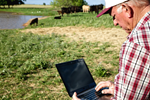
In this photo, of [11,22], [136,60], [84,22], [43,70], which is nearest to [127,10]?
[136,60]

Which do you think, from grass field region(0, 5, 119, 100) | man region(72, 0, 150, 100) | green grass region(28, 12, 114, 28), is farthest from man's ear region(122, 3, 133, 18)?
green grass region(28, 12, 114, 28)

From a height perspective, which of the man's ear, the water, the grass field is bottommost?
the grass field

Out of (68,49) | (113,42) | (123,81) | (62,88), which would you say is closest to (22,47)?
(68,49)

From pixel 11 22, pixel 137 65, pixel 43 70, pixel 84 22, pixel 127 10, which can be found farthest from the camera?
pixel 11 22

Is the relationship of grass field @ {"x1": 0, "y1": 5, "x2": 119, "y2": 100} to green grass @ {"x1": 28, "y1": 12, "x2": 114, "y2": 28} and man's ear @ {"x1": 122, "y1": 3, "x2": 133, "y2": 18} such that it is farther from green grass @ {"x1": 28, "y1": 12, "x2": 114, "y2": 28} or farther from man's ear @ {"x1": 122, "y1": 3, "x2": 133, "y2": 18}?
green grass @ {"x1": 28, "y1": 12, "x2": 114, "y2": 28}

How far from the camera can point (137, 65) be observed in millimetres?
1090

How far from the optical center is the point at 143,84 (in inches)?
43.5

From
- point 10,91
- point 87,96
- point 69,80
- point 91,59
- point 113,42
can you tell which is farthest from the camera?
point 113,42

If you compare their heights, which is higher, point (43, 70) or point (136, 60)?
point (136, 60)

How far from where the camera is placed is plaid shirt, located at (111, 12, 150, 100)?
1079 millimetres

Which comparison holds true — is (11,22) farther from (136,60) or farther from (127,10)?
(136,60)

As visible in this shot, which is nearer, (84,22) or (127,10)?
(127,10)

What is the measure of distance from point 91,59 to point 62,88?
2.23 meters

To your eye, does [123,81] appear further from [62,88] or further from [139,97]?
[62,88]
